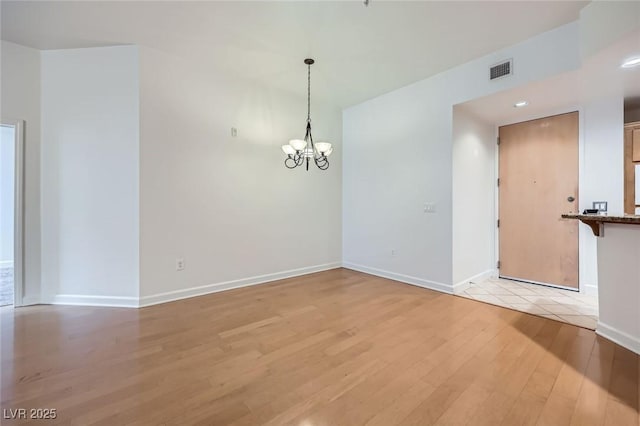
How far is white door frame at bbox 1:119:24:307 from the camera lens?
9.93ft

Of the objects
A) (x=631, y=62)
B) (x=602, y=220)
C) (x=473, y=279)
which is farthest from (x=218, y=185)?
(x=631, y=62)

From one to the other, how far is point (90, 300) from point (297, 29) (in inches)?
152

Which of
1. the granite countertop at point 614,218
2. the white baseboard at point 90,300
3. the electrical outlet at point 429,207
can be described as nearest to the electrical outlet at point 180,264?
the white baseboard at point 90,300

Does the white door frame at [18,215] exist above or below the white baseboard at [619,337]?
above

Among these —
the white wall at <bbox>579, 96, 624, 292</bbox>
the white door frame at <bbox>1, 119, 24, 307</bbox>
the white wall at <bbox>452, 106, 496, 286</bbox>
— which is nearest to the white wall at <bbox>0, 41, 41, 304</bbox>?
the white door frame at <bbox>1, 119, 24, 307</bbox>

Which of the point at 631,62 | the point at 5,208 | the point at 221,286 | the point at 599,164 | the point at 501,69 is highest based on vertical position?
the point at 501,69

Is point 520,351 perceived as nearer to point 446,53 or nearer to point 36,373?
point 446,53

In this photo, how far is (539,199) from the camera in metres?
3.85

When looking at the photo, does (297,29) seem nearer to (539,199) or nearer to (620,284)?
(620,284)

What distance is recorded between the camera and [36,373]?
73.0 inches

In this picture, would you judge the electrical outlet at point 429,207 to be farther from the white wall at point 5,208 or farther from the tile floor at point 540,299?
the white wall at point 5,208

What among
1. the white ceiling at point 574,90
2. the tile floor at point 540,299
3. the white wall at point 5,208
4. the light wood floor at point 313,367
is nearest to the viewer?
the light wood floor at point 313,367

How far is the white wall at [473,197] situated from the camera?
363 cm

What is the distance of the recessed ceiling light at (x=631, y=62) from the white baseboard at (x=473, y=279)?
281cm
